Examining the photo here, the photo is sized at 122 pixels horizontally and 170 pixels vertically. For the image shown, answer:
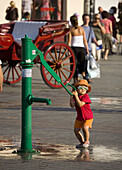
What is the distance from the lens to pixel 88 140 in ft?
26.8

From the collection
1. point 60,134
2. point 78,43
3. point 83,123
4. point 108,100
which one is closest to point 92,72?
point 78,43

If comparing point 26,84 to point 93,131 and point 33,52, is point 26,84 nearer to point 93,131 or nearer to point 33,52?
point 33,52

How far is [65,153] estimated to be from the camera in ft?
24.8

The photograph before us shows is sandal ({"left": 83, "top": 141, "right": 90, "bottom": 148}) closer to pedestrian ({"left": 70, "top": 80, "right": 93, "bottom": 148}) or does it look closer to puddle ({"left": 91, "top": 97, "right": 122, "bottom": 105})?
pedestrian ({"left": 70, "top": 80, "right": 93, "bottom": 148})

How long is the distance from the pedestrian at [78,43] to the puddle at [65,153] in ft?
26.2

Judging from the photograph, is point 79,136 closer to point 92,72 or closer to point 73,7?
point 92,72

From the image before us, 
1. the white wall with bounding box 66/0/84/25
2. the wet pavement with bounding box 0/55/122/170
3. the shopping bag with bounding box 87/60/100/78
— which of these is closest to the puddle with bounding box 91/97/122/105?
the wet pavement with bounding box 0/55/122/170

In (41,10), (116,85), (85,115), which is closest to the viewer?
(85,115)

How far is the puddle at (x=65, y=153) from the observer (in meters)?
7.32

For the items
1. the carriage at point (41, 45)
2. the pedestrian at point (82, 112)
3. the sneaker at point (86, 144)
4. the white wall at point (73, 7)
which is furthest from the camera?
the white wall at point (73, 7)

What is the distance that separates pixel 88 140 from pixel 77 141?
0.95ft

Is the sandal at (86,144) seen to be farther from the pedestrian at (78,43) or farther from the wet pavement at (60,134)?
the pedestrian at (78,43)

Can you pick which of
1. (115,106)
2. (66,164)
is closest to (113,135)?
(66,164)

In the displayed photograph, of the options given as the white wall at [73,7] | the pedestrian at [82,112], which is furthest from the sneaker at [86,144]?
the white wall at [73,7]
